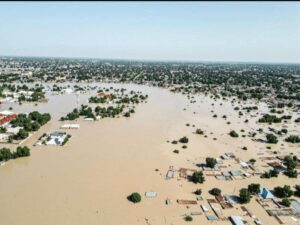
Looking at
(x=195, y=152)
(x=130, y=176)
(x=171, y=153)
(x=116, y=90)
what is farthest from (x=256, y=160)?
(x=116, y=90)

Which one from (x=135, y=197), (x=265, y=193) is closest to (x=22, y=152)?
(x=135, y=197)

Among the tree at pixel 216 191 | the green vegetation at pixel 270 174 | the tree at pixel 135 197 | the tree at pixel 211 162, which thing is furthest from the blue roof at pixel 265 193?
the tree at pixel 135 197

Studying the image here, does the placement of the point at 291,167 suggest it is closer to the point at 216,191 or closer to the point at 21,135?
the point at 216,191

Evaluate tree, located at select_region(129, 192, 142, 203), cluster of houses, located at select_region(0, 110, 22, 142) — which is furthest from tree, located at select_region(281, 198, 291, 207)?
cluster of houses, located at select_region(0, 110, 22, 142)

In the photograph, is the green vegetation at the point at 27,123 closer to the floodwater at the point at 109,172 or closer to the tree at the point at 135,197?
the floodwater at the point at 109,172

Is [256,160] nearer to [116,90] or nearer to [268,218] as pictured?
[268,218]

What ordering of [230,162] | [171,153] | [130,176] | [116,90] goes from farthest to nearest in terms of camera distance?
[116,90], [171,153], [230,162], [130,176]
